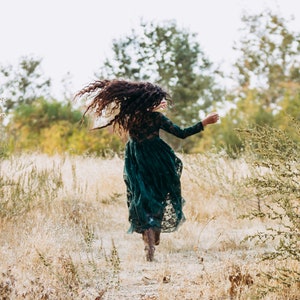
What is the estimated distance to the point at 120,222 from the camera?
9039mm

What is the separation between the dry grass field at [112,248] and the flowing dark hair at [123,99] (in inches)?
46.9

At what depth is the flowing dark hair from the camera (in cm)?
654

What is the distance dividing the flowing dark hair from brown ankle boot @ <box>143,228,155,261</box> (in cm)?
104

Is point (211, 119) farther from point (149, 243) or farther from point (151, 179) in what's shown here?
point (149, 243)

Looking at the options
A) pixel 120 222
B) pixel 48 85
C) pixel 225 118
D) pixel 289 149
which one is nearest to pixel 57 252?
pixel 289 149

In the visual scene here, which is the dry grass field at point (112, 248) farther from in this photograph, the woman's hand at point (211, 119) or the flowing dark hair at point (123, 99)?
the flowing dark hair at point (123, 99)

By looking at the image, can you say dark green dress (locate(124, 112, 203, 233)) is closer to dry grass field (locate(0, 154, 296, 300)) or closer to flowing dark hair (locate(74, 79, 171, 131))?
flowing dark hair (locate(74, 79, 171, 131))

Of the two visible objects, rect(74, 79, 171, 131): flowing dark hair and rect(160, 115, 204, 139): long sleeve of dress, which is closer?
rect(160, 115, 204, 139): long sleeve of dress

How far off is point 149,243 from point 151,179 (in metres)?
0.64

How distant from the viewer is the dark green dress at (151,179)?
21.5 feet

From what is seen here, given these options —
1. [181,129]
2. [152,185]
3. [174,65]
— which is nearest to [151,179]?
[152,185]

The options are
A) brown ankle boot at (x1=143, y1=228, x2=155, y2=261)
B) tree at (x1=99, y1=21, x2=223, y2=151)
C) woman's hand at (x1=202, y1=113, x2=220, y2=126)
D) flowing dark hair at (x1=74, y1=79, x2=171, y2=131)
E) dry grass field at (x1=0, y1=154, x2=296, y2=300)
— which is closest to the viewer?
dry grass field at (x1=0, y1=154, x2=296, y2=300)

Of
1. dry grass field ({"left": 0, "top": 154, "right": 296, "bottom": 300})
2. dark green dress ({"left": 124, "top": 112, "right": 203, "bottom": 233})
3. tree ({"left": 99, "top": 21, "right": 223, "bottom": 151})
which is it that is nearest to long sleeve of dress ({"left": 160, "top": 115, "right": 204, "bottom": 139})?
dark green dress ({"left": 124, "top": 112, "right": 203, "bottom": 233})

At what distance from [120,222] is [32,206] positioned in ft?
4.18
